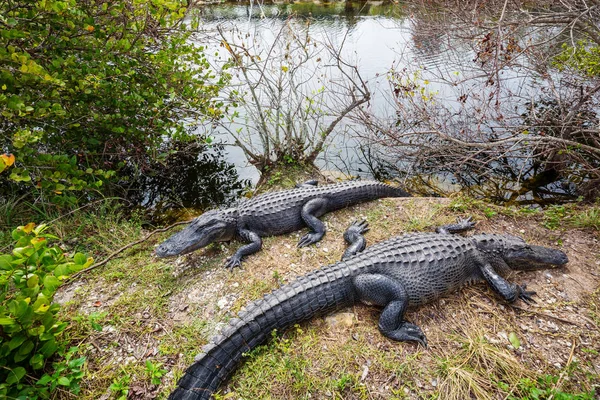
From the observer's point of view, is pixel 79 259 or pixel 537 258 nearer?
pixel 79 259

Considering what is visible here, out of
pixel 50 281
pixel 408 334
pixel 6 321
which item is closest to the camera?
pixel 6 321

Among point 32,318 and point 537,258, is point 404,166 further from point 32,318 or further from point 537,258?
point 32,318

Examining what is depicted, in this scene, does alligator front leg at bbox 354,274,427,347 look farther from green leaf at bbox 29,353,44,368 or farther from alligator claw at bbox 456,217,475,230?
green leaf at bbox 29,353,44,368

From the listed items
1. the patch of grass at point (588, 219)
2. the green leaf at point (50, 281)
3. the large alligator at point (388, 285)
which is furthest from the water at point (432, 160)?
the green leaf at point (50, 281)

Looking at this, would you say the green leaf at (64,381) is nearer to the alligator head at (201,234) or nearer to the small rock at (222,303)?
the small rock at (222,303)

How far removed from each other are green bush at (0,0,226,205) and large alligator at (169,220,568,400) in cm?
229

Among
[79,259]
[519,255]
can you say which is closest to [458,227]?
[519,255]

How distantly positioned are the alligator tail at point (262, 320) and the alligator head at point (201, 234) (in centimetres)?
127

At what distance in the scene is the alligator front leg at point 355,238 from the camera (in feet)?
12.5

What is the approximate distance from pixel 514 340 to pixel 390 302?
1048mm

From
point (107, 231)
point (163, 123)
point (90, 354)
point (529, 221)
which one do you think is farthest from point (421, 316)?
point (163, 123)

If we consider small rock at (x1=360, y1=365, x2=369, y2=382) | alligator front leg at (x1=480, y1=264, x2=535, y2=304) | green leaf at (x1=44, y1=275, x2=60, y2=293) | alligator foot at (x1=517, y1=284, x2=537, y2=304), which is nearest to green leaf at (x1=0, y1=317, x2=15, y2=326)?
green leaf at (x1=44, y1=275, x2=60, y2=293)

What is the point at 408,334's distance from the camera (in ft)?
9.76

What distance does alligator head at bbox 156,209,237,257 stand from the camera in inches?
148
